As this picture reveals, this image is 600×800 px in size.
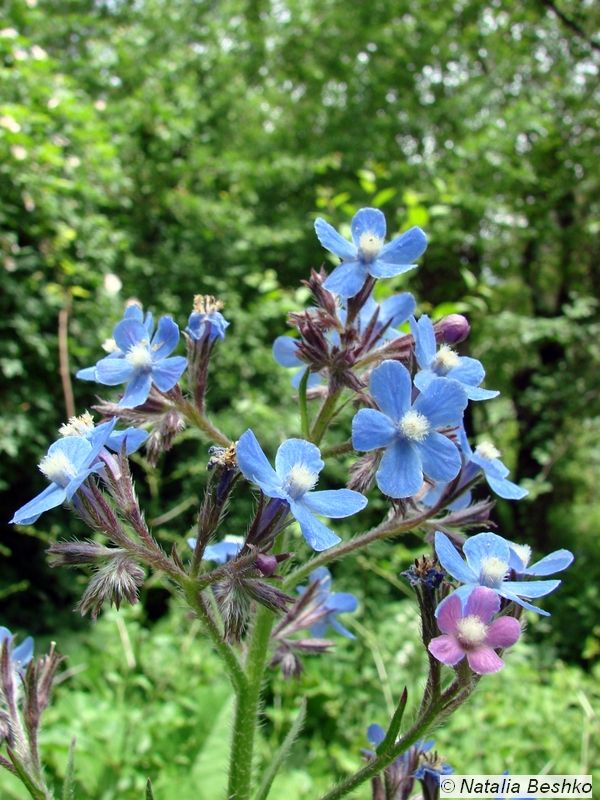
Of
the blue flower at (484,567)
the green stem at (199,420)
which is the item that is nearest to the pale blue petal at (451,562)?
the blue flower at (484,567)

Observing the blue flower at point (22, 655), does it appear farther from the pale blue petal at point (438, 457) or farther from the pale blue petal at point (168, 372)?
the pale blue petal at point (438, 457)

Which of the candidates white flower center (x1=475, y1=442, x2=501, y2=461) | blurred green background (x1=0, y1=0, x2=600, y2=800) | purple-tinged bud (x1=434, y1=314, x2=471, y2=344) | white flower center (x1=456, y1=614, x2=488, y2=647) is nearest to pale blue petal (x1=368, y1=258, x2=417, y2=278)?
purple-tinged bud (x1=434, y1=314, x2=471, y2=344)

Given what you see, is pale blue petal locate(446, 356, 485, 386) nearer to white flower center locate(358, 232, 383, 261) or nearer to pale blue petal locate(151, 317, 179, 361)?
white flower center locate(358, 232, 383, 261)

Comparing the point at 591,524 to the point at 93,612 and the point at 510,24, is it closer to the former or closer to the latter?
the point at 510,24

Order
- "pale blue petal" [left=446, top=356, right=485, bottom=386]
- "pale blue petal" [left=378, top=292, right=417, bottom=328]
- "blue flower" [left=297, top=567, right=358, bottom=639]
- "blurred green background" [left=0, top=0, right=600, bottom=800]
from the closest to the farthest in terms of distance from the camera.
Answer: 1. "pale blue petal" [left=446, top=356, right=485, bottom=386]
2. "pale blue petal" [left=378, top=292, right=417, bottom=328]
3. "blue flower" [left=297, top=567, right=358, bottom=639]
4. "blurred green background" [left=0, top=0, right=600, bottom=800]

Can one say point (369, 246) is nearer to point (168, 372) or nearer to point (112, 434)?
point (168, 372)

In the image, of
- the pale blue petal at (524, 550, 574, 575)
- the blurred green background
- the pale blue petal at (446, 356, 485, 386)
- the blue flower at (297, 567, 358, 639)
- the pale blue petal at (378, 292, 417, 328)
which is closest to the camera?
the pale blue petal at (524, 550, 574, 575)

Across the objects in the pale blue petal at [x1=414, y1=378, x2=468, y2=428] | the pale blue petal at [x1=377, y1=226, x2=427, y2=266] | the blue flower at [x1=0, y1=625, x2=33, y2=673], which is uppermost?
the pale blue petal at [x1=377, y1=226, x2=427, y2=266]

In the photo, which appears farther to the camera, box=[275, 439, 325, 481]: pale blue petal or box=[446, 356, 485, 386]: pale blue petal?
box=[446, 356, 485, 386]: pale blue petal

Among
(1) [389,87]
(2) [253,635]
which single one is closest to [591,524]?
(1) [389,87]

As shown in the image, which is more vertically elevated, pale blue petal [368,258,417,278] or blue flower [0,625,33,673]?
pale blue petal [368,258,417,278]
